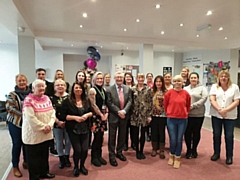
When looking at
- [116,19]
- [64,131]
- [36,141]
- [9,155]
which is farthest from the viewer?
[116,19]

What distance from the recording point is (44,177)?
2.63 metres

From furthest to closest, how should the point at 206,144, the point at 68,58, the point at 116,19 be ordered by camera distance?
the point at 68,58 < the point at 116,19 < the point at 206,144

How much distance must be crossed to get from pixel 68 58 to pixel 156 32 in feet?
16.6

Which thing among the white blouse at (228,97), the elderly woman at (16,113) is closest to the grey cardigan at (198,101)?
the white blouse at (228,97)

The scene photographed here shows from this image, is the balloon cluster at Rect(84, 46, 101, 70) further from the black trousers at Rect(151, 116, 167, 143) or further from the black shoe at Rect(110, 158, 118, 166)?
the black shoe at Rect(110, 158, 118, 166)

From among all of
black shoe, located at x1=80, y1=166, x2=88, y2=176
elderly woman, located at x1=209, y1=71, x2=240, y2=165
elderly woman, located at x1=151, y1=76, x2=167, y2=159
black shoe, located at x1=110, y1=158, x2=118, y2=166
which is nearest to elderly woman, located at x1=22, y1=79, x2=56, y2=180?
black shoe, located at x1=80, y1=166, x2=88, y2=176

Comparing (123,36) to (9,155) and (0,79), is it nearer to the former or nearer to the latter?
(9,155)

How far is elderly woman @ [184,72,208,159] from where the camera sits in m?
3.21

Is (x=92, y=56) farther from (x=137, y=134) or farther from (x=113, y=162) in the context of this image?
(x=113, y=162)

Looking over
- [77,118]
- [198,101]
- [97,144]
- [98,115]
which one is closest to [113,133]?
[97,144]

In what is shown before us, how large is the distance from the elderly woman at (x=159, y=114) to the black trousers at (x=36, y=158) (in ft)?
5.97

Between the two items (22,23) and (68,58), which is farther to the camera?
(68,58)

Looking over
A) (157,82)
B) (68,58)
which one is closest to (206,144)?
(157,82)

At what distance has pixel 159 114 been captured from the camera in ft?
10.6
